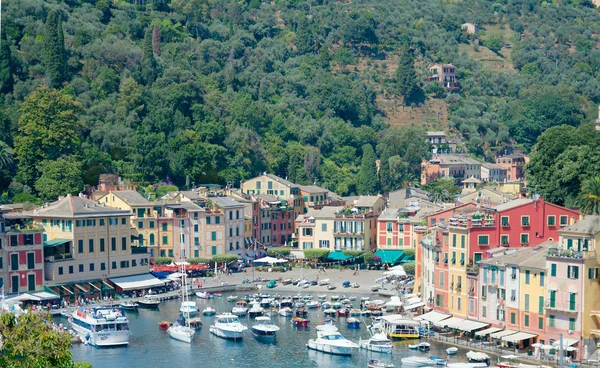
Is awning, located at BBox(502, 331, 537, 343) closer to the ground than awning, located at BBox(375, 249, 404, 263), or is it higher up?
closer to the ground

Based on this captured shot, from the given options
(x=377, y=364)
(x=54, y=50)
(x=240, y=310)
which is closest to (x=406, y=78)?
(x=54, y=50)

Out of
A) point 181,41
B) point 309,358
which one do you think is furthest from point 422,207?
point 181,41

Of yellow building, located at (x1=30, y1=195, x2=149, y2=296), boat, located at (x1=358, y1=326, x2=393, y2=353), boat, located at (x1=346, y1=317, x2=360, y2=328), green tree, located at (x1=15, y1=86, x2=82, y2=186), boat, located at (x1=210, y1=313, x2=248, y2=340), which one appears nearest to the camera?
boat, located at (x1=358, y1=326, x2=393, y2=353)

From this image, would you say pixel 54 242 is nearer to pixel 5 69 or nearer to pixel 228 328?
pixel 228 328

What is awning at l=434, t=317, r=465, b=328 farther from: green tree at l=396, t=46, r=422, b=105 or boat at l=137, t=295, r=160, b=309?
green tree at l=396, t=46, r=422, b=105

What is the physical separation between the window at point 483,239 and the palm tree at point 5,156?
196 feet

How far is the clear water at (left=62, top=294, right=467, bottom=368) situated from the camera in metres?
70.8

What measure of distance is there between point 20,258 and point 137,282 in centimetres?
1183

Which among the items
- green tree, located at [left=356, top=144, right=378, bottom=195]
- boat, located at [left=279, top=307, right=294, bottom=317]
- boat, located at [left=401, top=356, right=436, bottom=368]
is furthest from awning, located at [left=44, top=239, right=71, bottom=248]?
green tree, located at [left=356, top=144, right=378, bottom=195]

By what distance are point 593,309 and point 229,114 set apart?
319 feet

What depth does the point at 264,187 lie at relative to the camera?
134125mm

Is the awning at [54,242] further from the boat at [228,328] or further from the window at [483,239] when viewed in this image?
the window at [483,239]

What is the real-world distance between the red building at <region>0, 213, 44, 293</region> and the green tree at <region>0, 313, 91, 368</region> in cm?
5480

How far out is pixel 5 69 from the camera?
140 m
